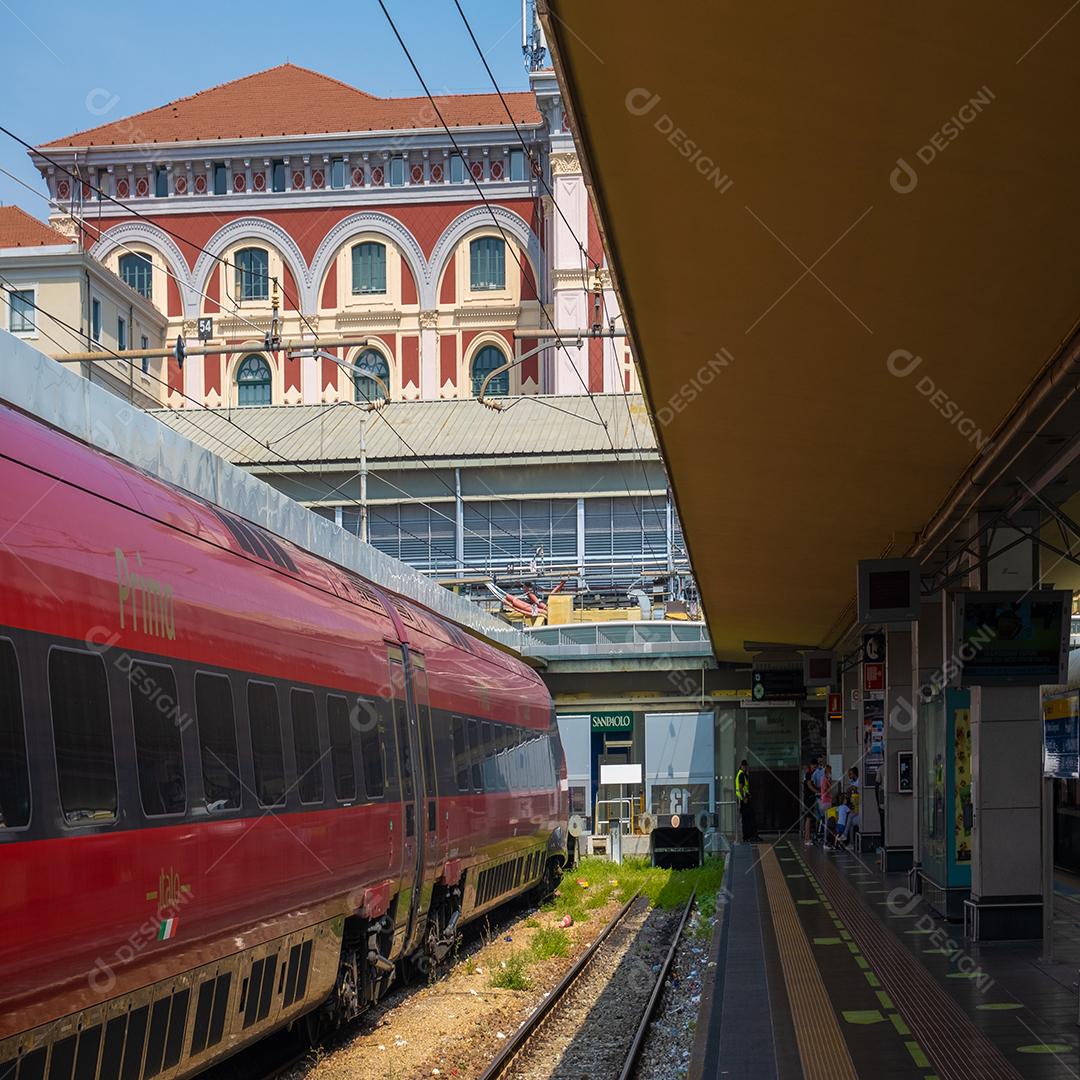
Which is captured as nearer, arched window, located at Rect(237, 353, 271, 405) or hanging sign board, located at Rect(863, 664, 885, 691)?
hanging sign board, located at Rect(863, 664, 885, 691)

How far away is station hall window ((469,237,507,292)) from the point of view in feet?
252

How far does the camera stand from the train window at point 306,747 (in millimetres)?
9906

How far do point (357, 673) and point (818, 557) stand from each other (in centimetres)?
903

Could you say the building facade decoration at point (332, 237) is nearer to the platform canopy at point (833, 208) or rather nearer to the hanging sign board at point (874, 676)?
the hanging sign board at point (874, 676)

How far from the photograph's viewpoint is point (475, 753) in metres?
17.1

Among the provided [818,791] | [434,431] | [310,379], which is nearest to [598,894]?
[818,791]

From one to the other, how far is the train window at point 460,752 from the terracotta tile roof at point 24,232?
188 ft

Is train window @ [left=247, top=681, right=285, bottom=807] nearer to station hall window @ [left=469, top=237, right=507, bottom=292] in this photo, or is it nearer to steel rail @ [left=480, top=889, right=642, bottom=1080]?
steel rail @ [left=480, top=889, right=642, bottom=1080]

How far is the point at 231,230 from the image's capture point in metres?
77.6

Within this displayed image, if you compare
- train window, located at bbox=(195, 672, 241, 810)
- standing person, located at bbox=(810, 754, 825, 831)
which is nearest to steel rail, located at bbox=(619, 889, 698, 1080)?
train window, located at bbox=(195, 672, 241, 810)

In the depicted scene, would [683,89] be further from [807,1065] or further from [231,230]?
[231,230]

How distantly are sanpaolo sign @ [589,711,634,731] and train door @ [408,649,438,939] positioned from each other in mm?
25327

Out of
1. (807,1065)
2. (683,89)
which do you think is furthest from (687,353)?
(807,1065)

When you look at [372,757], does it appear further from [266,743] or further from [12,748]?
[12,748]
